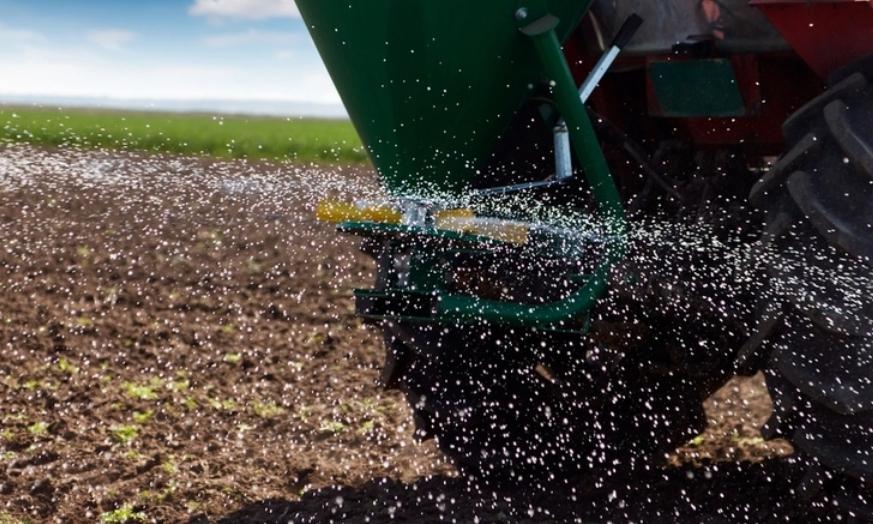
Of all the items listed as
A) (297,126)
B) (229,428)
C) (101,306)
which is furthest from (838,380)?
(297,126)

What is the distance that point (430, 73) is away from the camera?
2.77m

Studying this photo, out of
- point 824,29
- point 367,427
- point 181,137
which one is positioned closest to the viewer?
point 824,29

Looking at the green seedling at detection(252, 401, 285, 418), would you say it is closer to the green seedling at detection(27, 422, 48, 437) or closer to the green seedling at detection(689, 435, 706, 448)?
the green seedling at detection(27, 422, 48, 437)

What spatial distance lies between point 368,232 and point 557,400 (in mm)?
837

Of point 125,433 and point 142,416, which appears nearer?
point 125,433

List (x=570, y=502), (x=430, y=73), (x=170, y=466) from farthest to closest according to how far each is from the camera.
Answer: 1. (x=170, y=466)
2. (x=570, y=502)
3. (x=430, y=73)

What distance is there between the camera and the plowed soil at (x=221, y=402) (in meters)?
3.15

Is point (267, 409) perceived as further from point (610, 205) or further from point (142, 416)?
point (610, 205)

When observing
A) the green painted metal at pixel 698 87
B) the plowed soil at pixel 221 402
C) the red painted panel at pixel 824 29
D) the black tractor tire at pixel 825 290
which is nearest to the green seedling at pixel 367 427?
the plowed soil at pixel 221 402

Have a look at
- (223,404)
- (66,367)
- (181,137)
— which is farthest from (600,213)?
(181,137)

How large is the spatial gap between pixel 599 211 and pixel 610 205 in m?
0.04

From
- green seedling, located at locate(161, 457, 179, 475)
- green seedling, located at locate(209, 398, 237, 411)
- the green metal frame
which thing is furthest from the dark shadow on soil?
green seedling, located at locate(209, 398, 237, 411)

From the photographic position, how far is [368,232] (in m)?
2.71

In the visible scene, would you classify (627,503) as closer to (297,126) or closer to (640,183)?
(640,183)
